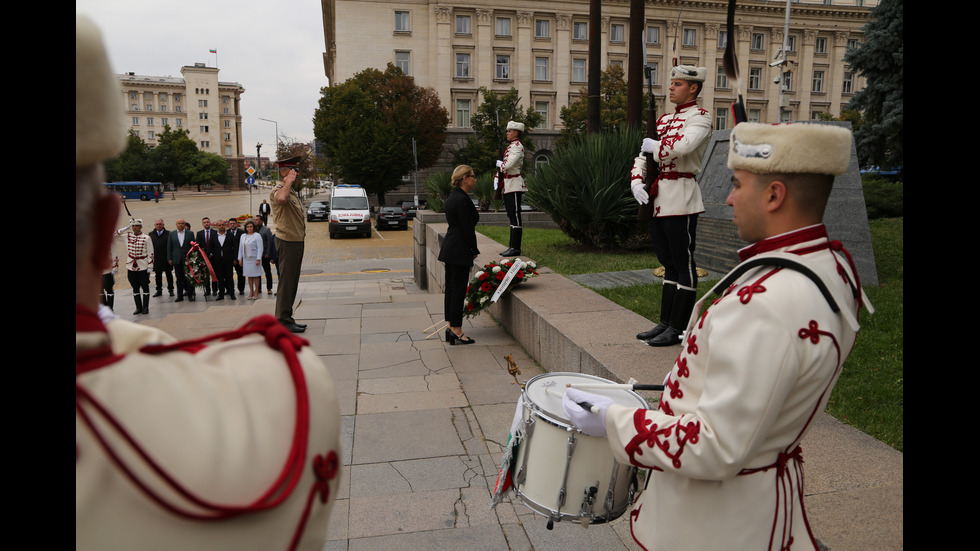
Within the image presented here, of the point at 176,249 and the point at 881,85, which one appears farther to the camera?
the point at 881,85

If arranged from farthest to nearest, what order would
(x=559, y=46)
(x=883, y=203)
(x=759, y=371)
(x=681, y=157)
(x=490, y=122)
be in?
1. (x=559, y=46)
2. (x=490, y=122)
3. (x=883, y=203)
4. (x=681, y=157)
5. (x=759, y=371)

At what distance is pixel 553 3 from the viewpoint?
57375mm

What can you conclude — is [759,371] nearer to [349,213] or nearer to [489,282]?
[489,282]

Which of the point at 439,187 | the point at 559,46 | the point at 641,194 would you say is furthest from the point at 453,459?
the point at 559,46

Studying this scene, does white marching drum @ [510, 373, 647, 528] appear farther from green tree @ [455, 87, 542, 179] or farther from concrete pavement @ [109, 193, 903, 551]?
green tree @ [455, 87, 542, 179]

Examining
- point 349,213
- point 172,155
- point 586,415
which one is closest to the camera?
point 586,415

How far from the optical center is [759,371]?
152 cm

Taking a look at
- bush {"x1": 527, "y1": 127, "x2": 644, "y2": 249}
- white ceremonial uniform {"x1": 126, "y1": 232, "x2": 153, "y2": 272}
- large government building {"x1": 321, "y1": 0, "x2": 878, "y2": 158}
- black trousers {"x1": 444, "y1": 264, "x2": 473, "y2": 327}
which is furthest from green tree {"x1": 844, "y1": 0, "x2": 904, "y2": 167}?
large government building {"x1": 321, "y1": 0, "x2": 878, "y2": 158}

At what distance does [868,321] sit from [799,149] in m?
5.23

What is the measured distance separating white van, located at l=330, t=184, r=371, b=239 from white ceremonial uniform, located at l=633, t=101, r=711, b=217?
A: 27.2m

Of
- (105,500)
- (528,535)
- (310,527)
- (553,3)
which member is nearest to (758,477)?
(310,527)

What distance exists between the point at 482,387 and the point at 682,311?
1922mm

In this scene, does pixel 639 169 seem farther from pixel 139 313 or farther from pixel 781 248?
pixel 139 313
